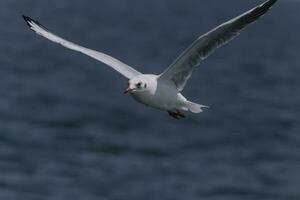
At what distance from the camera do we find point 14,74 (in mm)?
77625

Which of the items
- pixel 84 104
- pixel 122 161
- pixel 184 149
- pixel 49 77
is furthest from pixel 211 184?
pixel 49 77

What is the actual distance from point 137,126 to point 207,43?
146 feet

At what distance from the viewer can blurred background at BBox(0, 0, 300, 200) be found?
47844 millimetres

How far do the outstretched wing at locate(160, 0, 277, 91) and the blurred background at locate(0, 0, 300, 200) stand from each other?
26180 millimetres

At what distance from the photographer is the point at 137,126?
62.0 metres

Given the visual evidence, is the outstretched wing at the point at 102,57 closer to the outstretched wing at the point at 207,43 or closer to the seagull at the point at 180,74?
the seagull at the point at 180,74

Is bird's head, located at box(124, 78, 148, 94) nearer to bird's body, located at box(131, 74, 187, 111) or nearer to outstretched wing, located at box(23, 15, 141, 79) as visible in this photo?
bird's body, located at box(131, 74, 187, 111)

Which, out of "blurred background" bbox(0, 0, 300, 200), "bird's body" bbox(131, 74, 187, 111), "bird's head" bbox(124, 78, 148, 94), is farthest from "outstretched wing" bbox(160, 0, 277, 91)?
"blurred background" bbox(0, 0, 300, 200)

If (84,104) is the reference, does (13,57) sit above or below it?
above

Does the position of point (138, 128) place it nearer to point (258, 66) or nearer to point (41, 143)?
point (41, 143)

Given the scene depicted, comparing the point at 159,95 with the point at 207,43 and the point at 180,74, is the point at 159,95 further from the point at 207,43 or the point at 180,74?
the point at 207,43

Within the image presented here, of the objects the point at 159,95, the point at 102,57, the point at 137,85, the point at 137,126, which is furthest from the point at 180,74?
the point at 137,126

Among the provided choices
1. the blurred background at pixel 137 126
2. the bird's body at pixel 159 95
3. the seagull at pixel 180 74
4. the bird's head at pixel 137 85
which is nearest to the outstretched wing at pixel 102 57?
the seagull at pixel 180 74

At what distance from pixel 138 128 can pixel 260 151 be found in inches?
325
